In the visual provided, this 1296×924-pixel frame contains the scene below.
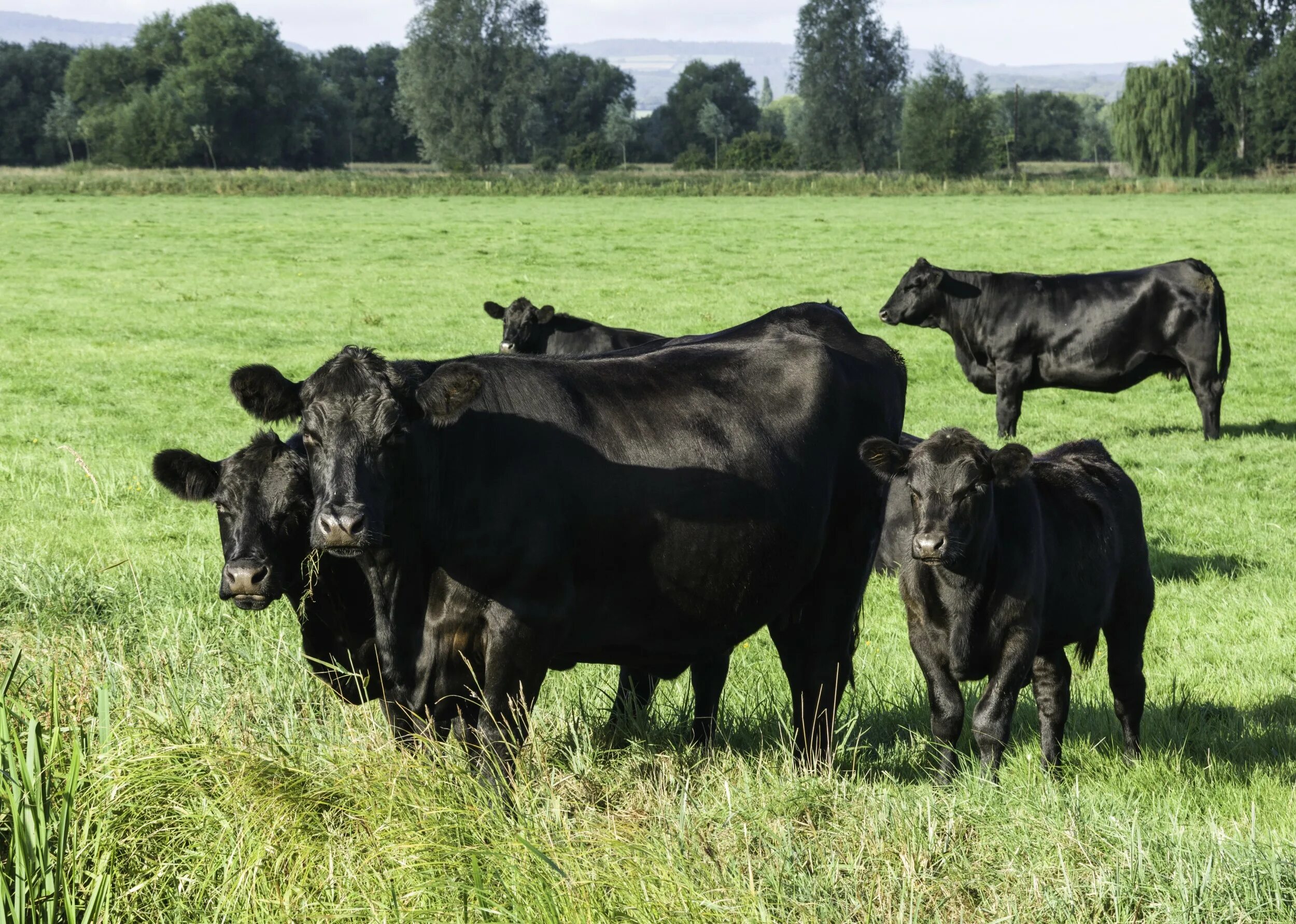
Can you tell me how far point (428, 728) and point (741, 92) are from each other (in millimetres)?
134163

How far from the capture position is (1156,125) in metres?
77.4

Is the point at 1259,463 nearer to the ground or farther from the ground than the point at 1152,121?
nearer to the ground

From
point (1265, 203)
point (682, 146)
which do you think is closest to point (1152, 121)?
point (1265, 203)

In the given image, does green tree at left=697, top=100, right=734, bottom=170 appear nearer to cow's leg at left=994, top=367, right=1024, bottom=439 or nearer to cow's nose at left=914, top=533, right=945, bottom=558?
cow's leg at left=994, top=367, right=1024, bottom=439

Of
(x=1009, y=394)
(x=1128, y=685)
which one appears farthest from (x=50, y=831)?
(x=1009, y=394)

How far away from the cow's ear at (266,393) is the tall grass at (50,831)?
1068mm

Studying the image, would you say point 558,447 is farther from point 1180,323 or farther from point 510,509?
point 1180,323

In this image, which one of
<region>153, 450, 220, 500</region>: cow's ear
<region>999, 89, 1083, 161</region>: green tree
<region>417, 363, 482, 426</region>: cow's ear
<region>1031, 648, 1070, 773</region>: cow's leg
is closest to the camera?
<region>417, 363, 482, 426</region>: cow's ear

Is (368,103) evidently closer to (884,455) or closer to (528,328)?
(528,328)

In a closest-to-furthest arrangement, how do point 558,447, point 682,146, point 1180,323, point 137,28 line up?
point 558,447, point 1180,323, point 137,28, point 682,146

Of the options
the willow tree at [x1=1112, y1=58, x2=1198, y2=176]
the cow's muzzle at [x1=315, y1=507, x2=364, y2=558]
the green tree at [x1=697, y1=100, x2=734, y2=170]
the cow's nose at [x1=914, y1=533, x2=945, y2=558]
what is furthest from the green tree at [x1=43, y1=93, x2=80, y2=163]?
the cow's muzzle at [x1=315, y1=507, x2=364, y2=558]

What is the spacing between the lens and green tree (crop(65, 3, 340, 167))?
8838 cm

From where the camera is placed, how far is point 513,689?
446 cm

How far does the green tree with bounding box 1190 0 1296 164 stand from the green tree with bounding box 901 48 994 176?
2143 cm
